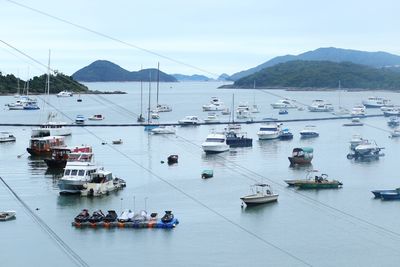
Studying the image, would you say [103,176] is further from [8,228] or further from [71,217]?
[8,228]

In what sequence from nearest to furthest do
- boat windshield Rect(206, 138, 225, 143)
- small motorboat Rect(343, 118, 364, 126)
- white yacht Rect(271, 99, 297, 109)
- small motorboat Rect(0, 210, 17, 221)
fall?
1. small motorboat Rect(0, 210, 17, 221)
2. boat windshield Rect(206, 138, 225, 143)
3. small motorboat Rect(343, 118, 364, 126)
4. white yacht Rect(271, 99, 297, 109)

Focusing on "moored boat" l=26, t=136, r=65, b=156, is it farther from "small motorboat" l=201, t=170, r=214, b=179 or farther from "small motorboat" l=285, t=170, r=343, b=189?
"small motorboat" l=285, t=170, r=343, b=189

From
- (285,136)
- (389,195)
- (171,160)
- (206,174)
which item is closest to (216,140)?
(171,160)

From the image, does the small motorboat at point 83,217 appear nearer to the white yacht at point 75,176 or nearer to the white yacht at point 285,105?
the white yacht at point 75,176

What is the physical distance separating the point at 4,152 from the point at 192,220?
1598 cm

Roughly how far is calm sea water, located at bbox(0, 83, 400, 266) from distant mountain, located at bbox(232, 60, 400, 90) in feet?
267

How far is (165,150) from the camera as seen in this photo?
112ft

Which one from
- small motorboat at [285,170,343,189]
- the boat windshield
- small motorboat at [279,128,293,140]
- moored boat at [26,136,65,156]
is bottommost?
small motorboat at [285,170,343,189]

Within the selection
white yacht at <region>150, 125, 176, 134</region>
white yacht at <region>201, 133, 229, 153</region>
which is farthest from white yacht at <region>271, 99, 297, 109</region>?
white yacht at <region>201, 133, 229, 153</region>

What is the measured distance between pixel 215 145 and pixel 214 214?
12.9 meters

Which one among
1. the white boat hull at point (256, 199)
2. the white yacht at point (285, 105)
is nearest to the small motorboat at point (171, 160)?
the white boat hull at point (256, 199)

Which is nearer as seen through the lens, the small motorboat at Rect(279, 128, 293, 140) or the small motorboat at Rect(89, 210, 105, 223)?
the small motorboat at Rect(89, 210, 105, 223)

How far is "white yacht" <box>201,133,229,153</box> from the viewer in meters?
32.6

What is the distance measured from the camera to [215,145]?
32.6 meters
